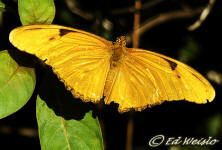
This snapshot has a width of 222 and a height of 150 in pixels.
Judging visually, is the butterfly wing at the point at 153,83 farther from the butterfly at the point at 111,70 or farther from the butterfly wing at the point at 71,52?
the butterfly wing at the point at 71,52

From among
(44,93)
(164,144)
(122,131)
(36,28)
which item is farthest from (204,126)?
(36,28)

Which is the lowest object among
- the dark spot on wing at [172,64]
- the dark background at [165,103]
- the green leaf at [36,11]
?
the dark background at [165,103]

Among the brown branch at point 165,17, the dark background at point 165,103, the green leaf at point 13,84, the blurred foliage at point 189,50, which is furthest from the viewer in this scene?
the blurred foliage at point 189,50

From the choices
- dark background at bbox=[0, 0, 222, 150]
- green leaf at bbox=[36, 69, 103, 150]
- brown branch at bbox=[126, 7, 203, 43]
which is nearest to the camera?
green leaf at bbox=[36, 69, 103, 150]

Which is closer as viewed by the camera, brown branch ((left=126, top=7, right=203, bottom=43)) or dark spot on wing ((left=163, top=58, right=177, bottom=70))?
dark spot on wing ((left=163, top=58, right=177, bottom=70))

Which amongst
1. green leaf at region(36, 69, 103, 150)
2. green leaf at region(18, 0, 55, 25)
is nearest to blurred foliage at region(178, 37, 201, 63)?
green leaf at region(36, 69, 103, 150)

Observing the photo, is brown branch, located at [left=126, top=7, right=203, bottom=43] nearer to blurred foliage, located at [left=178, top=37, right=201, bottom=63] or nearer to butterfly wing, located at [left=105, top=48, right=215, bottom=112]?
blurred foliage, located at [left=178, top=37, right=201, bottom=63]

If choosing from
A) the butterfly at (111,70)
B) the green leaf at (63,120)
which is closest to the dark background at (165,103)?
the butterfly at (111,70)
